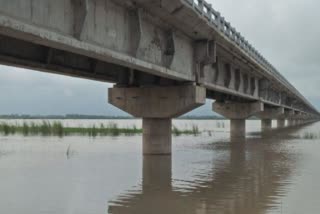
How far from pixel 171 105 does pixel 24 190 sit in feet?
34.5

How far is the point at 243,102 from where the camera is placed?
4653 centimetres

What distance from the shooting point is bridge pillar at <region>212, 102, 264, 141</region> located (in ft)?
149

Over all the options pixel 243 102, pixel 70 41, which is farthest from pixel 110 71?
pixel 243 102

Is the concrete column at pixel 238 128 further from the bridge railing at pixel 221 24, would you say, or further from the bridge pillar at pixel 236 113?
the bridge railing at pixel 221 24

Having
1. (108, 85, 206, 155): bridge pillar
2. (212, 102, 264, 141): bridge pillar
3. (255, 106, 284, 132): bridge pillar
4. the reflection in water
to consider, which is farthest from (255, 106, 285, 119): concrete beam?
the reflection in water

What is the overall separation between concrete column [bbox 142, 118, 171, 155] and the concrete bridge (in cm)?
5

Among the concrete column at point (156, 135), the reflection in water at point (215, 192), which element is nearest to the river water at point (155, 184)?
the reflection in water at point (215, 192)

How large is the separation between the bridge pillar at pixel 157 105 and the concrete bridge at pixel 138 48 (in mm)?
46

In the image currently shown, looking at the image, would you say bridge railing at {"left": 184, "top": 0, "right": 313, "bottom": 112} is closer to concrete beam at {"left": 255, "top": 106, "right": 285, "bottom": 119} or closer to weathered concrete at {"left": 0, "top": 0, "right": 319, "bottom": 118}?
weathered concrete at {"left": 0, "top": 0, "right": 319, "bottom": 118}

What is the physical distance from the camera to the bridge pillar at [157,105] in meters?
21.7

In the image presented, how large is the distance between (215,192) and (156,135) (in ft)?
34.0

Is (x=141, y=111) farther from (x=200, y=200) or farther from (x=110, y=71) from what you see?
(x=200, y=200)

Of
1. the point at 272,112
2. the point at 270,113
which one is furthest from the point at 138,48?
the point at 270,113

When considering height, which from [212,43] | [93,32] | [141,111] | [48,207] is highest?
[212,43]
